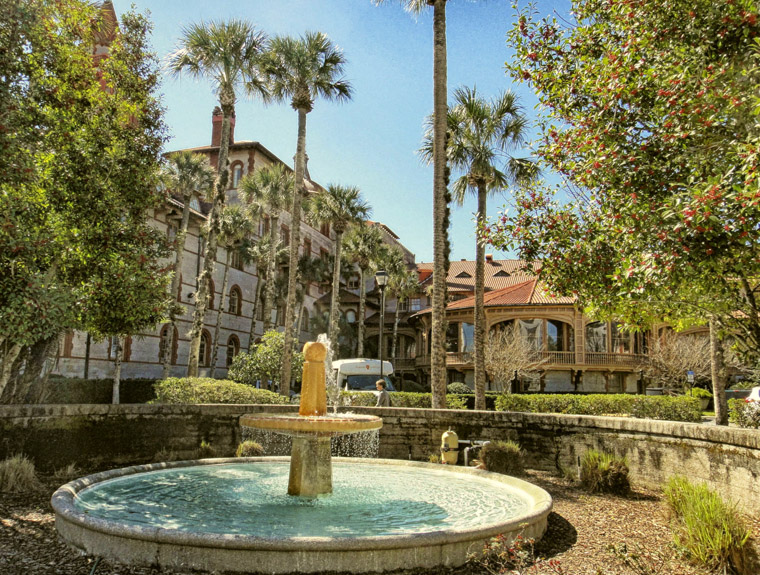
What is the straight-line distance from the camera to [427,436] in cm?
1212

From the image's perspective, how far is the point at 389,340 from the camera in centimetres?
5022

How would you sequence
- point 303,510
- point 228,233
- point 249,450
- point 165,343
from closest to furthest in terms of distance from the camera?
point 303,510, point 249,450, point 165,343, point 228,233

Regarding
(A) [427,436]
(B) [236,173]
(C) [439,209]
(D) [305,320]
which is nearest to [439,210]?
(C) [439,209]

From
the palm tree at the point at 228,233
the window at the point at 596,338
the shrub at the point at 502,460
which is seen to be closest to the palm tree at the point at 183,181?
the palm tree at the point at 228,233

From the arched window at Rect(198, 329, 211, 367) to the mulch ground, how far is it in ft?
87.2

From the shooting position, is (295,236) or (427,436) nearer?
(427,436)

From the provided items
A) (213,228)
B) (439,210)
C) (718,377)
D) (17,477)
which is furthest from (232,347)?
(17,477)

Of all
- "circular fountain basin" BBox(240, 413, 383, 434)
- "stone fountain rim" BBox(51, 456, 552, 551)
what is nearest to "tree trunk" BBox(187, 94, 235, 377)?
"circular fountain basin" BBox(240, 413, 383, 434)

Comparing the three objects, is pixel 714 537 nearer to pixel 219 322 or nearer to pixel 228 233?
pixel 219 322

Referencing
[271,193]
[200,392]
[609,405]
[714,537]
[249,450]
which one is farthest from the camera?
[271,193]

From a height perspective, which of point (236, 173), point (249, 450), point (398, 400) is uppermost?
point (236, 173)

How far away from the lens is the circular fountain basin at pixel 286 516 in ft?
15.7

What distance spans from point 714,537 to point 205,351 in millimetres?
33262

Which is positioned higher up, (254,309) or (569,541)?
(254,309)
